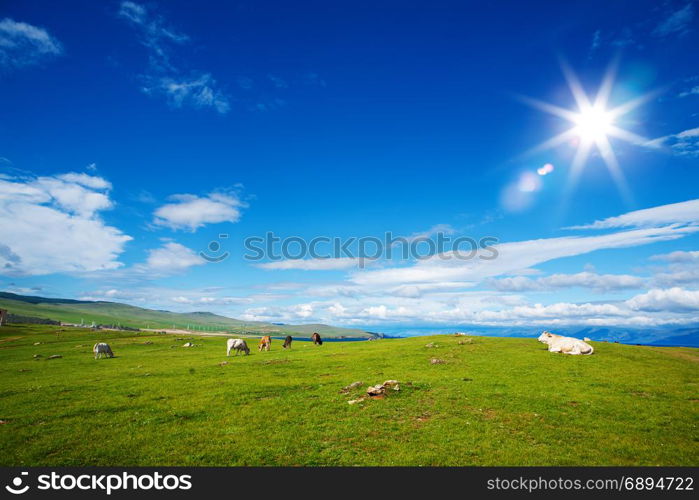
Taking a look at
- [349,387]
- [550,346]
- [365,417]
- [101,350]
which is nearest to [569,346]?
[550,346]

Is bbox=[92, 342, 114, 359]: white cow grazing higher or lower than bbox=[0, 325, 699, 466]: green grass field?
lower

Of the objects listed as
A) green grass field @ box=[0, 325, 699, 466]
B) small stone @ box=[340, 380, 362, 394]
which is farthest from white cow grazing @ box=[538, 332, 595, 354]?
small stone @ box=[340, 380, 362, 394]

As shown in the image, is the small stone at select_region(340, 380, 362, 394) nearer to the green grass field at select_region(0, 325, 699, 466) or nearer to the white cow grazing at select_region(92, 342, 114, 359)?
the green grass field at select_region(0, 325, 699, 466)

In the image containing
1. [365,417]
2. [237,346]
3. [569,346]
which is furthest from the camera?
[237,346]

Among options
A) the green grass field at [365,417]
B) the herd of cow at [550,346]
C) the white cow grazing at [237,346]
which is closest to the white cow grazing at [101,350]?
the herd of cow at [550,346]

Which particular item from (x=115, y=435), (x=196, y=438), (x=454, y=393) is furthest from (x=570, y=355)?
(x=115, y=435)

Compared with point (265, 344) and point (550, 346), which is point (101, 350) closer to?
point (265, 344)

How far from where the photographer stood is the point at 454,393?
2164cm

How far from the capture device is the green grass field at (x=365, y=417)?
13.0 meters

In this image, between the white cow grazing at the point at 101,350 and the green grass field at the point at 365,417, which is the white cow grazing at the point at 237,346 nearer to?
the white cow grazing at the point at 101,350

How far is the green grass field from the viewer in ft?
42.5

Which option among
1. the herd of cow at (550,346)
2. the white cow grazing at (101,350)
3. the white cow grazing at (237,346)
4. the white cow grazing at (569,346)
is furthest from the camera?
the white cow grazing at (237,346)

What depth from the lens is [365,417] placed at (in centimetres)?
1725
